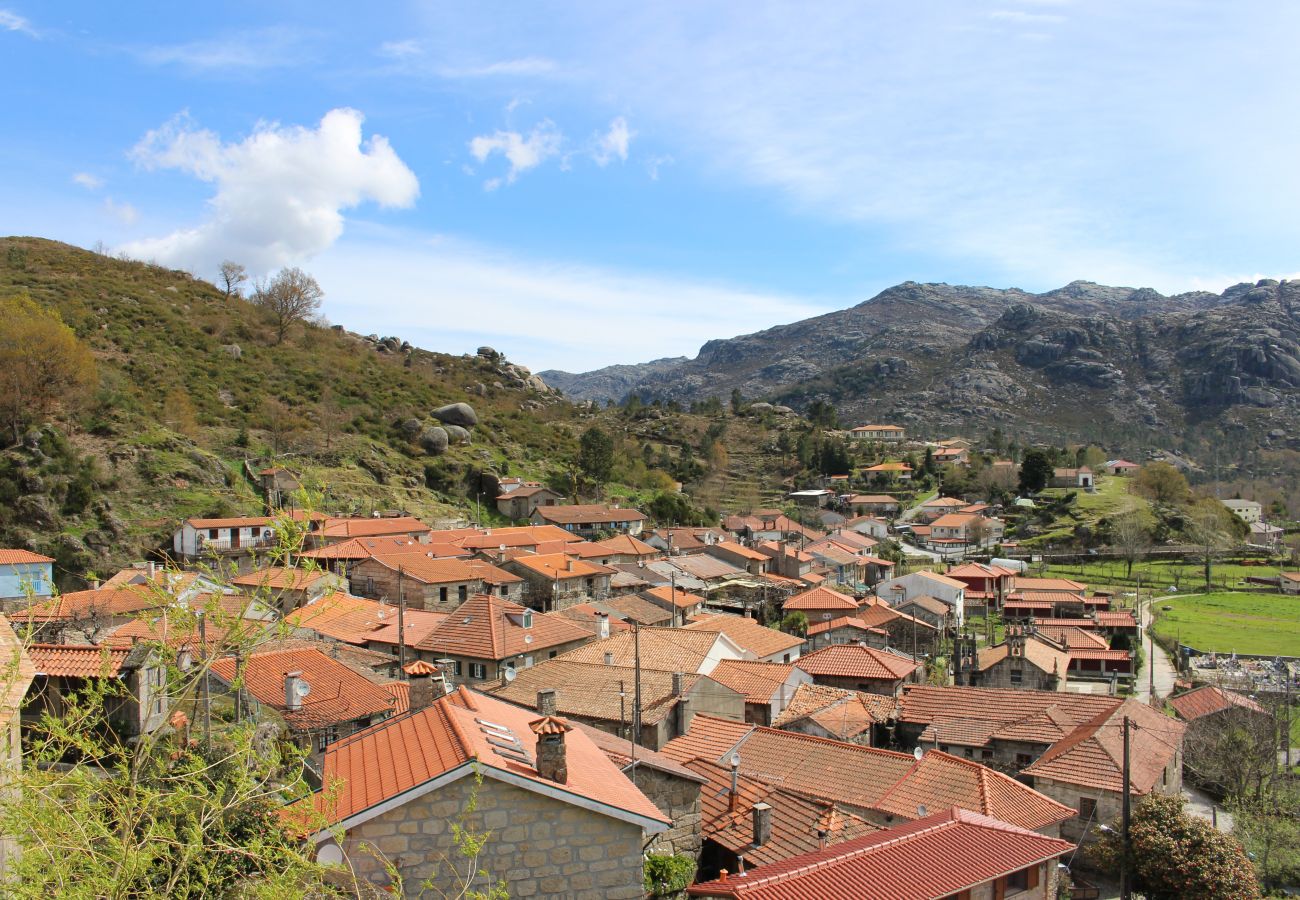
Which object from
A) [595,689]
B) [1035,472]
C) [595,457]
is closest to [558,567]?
[595,689]

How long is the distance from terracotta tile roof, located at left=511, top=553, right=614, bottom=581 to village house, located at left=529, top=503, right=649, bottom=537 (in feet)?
51.9

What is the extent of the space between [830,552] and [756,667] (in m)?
36.5

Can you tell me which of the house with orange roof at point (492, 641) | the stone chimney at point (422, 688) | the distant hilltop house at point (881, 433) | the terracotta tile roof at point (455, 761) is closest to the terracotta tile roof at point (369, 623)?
the house with orange roof at point (492, 641)

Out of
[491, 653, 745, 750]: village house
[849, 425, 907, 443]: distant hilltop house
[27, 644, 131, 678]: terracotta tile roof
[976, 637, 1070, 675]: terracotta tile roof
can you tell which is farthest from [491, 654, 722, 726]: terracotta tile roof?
[849, 425, 907, 443]: distant hilltop house

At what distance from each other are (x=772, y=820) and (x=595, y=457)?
6000cm

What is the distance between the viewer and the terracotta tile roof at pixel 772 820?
12289mm

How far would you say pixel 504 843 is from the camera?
302 inches

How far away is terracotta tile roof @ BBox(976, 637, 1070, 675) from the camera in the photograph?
32562mm

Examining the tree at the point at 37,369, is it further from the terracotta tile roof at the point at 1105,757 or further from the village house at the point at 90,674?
the terracotta tile roof at the point at 1105,757

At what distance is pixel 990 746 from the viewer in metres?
22.5

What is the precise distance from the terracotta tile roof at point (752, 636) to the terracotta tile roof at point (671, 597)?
373cm

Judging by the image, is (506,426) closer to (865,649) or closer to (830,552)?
(830,552)

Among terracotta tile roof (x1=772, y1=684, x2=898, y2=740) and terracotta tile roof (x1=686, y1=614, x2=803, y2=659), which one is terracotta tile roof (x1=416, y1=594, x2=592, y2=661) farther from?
terracotta tile roof (x1=772, y1=684, x2=898, y2=740)

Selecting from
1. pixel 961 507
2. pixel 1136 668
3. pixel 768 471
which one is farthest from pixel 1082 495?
pixel 1136 668
